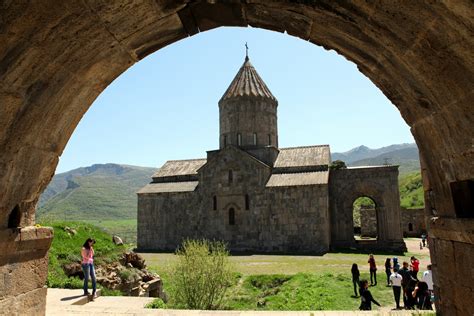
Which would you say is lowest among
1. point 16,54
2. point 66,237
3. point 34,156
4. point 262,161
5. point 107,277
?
point 107,277

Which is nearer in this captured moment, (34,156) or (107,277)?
(34,156)

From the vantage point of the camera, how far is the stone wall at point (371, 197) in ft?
66.5

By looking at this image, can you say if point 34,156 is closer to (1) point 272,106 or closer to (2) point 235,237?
(2) point 235,237

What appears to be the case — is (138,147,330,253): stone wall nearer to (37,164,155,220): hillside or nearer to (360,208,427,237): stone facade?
(360,208,427,237): stone facade

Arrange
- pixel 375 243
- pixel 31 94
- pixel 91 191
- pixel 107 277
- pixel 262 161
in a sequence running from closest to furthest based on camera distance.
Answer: pixel 31 94 < pixel 107 277 < pixel 375 243 < pixel 262 161 < pixel 91 191

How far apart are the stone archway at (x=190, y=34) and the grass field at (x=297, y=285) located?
23.7 feet

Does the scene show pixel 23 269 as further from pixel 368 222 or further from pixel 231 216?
pixel 368 222

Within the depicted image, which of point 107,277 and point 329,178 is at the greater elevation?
point 329,178

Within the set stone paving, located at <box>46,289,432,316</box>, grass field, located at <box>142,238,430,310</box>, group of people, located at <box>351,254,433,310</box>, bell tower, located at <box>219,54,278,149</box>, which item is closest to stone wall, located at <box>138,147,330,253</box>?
bell tower, located at <box>219,54,278,149</box>

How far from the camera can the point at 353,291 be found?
1129 centimetres

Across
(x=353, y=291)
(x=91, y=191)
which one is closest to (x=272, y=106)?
(x=353, y=291)

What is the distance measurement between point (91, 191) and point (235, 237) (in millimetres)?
116235

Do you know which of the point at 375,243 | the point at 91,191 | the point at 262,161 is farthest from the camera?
the point at 91,191

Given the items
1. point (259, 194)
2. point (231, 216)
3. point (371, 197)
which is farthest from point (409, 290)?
point (231, 216)
